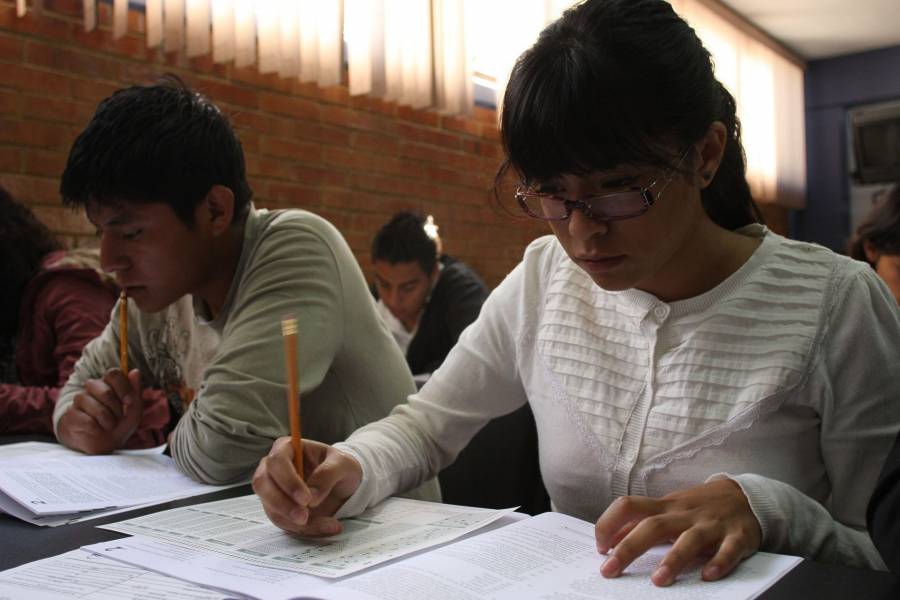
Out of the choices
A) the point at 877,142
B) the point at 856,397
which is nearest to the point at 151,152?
the point at 856,397

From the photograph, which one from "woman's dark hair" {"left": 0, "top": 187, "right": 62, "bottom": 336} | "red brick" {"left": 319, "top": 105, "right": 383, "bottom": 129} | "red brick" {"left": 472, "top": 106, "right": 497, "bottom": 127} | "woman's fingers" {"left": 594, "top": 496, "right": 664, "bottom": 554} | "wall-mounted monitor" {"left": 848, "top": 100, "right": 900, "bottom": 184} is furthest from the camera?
"wall-mounted monitor" {"left": 848, "top": 100, "right": 900, "bottom": 184}

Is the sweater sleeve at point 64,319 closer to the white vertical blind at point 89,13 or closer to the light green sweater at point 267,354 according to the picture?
the light green sweater at point 267,354

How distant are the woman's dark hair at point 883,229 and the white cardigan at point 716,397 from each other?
120 centimetres

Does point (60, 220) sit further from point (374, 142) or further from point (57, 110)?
point (374, 142)

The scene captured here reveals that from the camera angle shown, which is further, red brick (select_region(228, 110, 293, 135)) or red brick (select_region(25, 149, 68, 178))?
red brick (select_region(228, 110, 293, 135))

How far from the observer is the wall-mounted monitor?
21.0ft

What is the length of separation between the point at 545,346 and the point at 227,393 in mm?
455

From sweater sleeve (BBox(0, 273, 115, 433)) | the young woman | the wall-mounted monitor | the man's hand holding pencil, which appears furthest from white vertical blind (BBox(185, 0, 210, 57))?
the wall-mounted monitor

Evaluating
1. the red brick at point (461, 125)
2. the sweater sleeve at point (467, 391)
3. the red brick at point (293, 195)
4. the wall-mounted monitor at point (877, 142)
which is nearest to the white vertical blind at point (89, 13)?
the red brick at point (293, 195)

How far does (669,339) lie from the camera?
3.48ft

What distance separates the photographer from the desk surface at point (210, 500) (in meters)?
0.67

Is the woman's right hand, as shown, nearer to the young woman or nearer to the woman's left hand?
the young woman

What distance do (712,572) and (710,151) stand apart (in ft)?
1.66

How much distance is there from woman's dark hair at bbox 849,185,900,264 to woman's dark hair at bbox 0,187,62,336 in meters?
2.06
